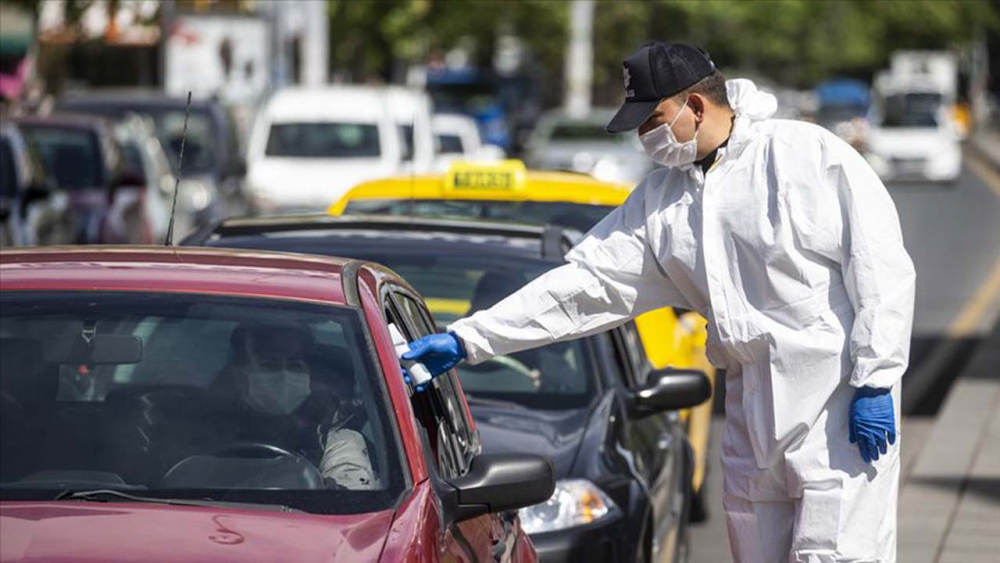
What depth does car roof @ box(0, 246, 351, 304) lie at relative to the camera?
4.71 meters

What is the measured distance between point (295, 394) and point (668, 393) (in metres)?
2.47

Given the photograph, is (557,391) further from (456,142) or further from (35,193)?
(456,142)

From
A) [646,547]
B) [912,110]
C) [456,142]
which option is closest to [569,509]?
[646,547]

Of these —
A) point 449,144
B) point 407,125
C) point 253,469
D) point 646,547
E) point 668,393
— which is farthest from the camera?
point 449,144

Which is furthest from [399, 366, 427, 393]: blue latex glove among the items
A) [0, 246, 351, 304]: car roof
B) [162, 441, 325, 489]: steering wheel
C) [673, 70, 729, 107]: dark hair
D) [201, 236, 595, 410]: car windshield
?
Answer: [201, 236, 595, 410]: car windshield

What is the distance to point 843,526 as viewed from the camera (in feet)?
17.0

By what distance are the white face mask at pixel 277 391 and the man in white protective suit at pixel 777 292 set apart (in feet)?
1.76

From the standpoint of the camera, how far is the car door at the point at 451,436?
4.64 metres

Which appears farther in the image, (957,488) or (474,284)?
(957,488)

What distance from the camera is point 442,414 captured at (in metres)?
5.18

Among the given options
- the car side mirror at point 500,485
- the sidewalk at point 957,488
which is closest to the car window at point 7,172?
the sidewalk at point 957,488

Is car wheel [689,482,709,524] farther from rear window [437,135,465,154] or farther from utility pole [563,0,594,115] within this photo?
utility pole [563,0,594,115]

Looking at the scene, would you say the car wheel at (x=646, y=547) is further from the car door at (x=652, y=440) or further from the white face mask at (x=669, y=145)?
the white face mask at (x=669, y=145)

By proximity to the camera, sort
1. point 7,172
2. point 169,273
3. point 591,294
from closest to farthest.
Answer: point 169,273
point 591,294
point 7,172
